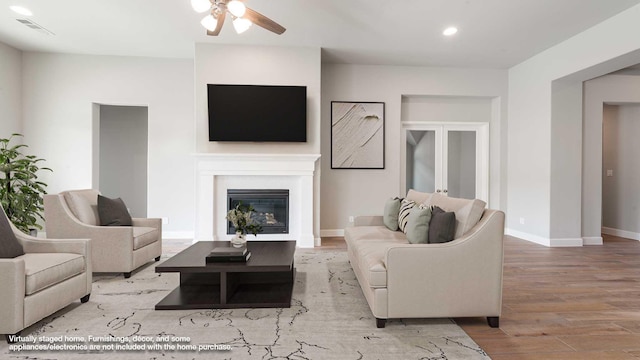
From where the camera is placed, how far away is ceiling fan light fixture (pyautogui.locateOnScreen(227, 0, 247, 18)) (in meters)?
2.60

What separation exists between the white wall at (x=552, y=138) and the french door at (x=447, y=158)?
1.86 ft

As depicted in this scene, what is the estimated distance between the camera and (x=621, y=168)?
5.89 m

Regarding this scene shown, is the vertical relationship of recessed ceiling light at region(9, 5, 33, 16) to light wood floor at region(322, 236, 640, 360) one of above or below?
above

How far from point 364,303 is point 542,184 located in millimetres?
4189

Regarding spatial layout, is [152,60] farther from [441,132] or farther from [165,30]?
[441,132]

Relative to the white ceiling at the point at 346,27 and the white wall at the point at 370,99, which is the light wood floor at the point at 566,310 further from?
the white ceiling at the point at 346,27

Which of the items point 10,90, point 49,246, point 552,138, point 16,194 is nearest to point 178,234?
point 16,194

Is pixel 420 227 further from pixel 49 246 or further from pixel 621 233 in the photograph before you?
pixel 621 233

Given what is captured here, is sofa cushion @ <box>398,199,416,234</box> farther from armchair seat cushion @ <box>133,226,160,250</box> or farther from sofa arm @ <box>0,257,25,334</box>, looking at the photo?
sofa arm @ <box>0,257,25,334</box>

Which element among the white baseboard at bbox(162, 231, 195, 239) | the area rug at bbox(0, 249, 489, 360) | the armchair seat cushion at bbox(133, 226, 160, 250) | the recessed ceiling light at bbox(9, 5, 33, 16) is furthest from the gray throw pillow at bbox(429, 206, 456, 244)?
the recessed ceiling light at bbox(9, 5, 33, 16)

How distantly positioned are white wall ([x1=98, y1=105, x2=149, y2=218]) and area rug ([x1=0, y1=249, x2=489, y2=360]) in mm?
4172

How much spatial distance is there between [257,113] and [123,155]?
352 cm

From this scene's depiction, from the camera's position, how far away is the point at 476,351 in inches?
78.0

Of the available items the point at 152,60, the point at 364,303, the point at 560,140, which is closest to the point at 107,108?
the point at 152,60
